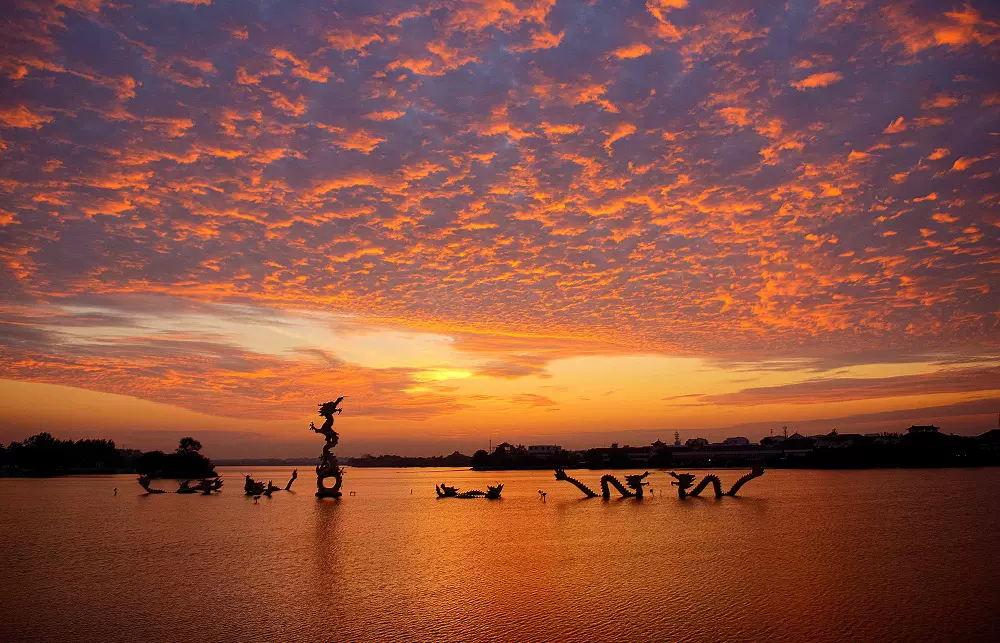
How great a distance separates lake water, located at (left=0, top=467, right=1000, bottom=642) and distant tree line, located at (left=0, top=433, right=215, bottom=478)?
101530mm

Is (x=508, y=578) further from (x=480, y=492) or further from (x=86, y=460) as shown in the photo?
(x=86, y=460)

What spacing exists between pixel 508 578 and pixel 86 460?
661ft

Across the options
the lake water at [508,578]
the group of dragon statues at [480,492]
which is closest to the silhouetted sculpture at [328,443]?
the group of dragon statues at [480,492]

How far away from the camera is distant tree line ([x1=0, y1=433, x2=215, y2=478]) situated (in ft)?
479

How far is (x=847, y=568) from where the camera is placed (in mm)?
28094

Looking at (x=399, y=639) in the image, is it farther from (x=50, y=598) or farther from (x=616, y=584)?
(x=50, y=598)

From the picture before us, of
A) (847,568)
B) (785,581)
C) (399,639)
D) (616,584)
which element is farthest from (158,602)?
(847,568)

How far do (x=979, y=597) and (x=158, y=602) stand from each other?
2810 cm

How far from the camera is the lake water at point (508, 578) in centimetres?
1897

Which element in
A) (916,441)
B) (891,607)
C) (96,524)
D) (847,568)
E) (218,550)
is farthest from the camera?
(916,441)

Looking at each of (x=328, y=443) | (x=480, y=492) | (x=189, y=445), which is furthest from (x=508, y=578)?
(x=189, y=445)

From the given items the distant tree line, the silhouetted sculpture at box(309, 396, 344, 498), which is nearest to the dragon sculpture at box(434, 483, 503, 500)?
the silhouetted sculpture at box(309, 396, 344, 498)

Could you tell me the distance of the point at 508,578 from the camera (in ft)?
86.7

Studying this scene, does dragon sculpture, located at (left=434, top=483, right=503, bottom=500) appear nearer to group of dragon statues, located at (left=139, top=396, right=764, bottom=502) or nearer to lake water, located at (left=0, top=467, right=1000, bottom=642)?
group of dragon statues, located at (left=139, top=396, right=764, bottom=502)
